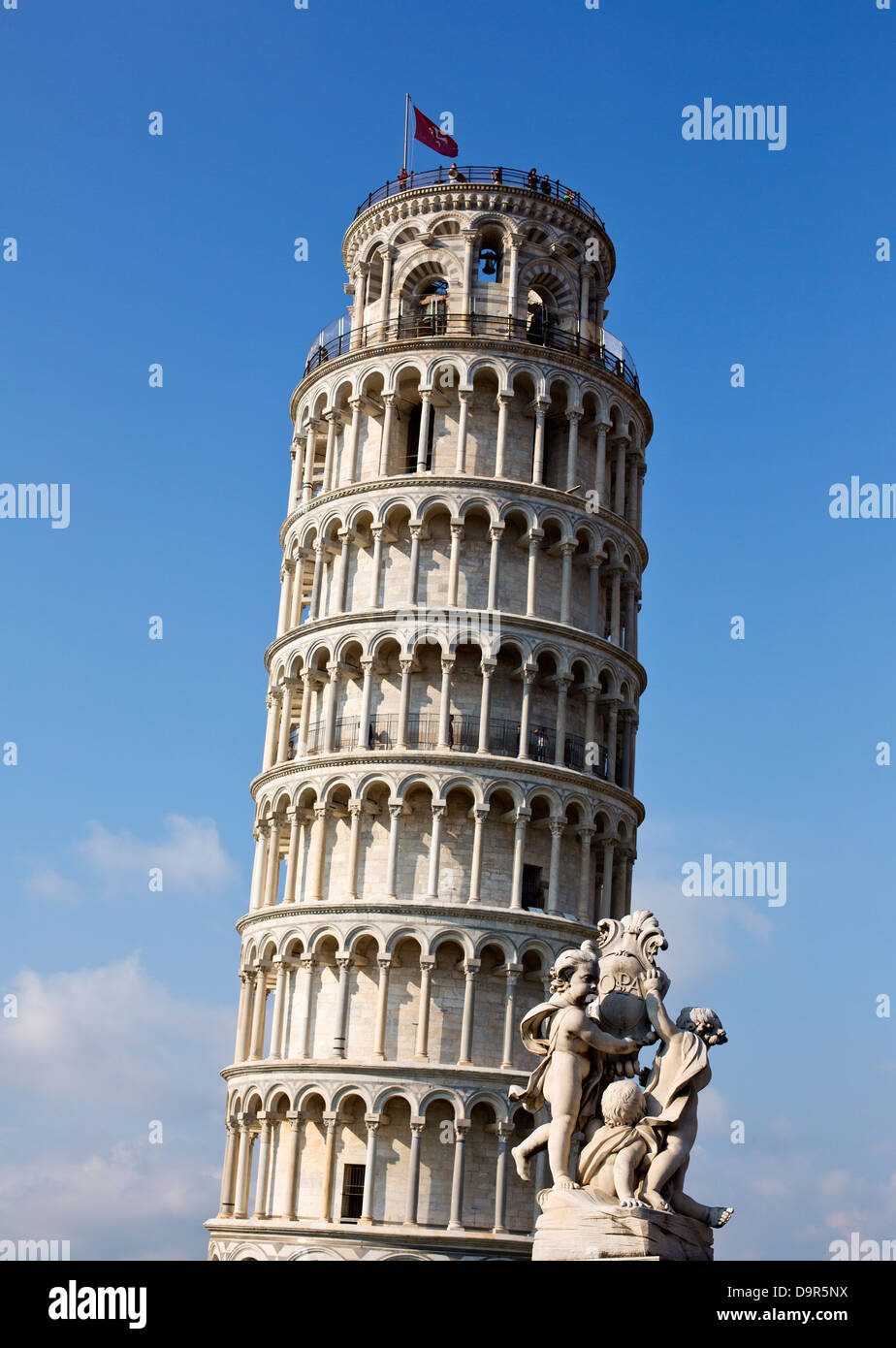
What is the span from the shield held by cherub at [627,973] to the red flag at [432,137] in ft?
173

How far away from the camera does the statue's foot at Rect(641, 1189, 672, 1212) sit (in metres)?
16.0

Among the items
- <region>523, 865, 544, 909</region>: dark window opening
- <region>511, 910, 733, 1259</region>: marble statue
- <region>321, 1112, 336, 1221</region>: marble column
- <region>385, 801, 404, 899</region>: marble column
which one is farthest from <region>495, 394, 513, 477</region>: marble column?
<region>511, 910, 733, 1259</region>: marble statue

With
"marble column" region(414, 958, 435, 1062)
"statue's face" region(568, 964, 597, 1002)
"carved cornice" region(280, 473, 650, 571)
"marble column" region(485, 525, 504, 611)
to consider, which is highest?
"carved cornice" region(280, 473, 650, 571)

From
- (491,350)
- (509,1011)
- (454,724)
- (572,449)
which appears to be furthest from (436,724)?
(491,350)

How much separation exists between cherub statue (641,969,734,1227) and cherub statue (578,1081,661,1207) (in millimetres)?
119

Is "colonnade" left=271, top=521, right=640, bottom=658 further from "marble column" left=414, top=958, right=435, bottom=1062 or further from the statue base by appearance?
the statue base

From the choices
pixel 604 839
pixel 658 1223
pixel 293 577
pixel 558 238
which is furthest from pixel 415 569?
pixel 658 1223

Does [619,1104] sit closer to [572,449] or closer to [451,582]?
[451,582]

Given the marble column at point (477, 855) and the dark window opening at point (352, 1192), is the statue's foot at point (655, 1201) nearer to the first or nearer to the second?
the marble column at point (477, 855)

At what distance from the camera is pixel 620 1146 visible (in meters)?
16.3

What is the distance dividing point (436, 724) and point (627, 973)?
132 ft

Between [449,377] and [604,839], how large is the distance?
18.4 m

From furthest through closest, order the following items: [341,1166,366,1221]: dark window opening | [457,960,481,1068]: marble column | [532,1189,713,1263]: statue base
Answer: [457,960,481,1068]: marble column < [341,1166,366,1221]: dark window opening < [532,1189,713,1263]: statue base
